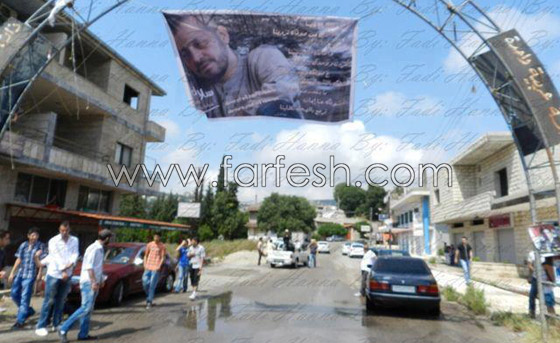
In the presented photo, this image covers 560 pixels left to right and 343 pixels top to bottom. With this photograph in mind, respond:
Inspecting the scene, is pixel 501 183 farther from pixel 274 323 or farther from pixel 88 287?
pixel 88 287

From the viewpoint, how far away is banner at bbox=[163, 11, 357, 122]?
948 cm

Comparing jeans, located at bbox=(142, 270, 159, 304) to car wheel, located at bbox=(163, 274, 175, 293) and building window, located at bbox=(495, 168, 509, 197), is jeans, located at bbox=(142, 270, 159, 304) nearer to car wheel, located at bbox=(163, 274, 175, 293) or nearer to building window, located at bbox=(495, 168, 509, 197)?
car wheel, located at bbox=(163, 274, 175, 293)

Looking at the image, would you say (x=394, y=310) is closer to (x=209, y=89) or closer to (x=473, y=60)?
(x=473, y=60)

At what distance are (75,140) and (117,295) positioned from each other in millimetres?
13764

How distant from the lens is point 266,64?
9.64m

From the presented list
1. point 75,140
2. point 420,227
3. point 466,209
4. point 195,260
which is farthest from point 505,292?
point 420,227

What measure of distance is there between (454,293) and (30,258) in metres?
11.7

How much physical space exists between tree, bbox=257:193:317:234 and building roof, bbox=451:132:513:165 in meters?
40.5

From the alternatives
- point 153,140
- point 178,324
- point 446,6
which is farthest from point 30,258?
point 153,140

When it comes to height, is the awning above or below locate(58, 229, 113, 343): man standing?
above

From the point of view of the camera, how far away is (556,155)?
18047 mm

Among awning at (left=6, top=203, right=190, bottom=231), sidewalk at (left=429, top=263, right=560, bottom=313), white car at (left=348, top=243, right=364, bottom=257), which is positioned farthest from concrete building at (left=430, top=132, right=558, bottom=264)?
awning at (left=6, top=203, right=190, bottom=231)

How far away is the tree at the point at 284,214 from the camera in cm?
6694

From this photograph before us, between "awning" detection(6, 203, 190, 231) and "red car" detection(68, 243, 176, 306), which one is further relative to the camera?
"awning" detection(6, 203, 190, 231)
